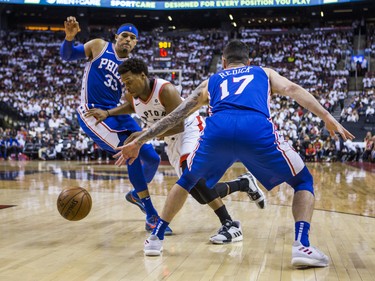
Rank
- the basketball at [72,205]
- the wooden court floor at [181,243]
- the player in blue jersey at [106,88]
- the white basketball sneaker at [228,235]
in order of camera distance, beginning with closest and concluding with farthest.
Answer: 1. the wooden court floor at [181,243]
2. the white basketball sneaker at [228,235]
3. the basketball at [72,205]
4. the player in blue jersey at [106,88]

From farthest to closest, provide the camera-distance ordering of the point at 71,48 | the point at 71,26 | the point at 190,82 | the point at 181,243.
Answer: the point at 190,82 < the point at 71,48 < the point at 71,26 < the point at 181,243

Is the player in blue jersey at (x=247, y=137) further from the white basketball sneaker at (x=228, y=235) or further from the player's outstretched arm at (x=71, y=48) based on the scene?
the player's outstretched arm at (x=71, y=48)

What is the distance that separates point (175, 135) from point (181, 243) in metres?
0.91

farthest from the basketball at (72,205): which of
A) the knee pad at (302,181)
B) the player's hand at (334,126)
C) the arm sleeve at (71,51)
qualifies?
the player's hand at (334,126)

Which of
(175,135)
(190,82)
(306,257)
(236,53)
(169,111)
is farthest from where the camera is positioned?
(190,82)

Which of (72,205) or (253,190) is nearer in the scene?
(72,205)

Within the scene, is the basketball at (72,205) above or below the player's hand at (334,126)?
below

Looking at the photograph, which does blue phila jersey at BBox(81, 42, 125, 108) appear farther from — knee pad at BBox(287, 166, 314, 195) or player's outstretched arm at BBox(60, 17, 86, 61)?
knee pad at BBox(287, 166, 314, 195)

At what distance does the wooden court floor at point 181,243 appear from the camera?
3.15 meters

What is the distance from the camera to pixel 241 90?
3449mm

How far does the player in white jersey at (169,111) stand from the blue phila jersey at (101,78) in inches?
15.4

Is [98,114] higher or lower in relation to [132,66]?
lower

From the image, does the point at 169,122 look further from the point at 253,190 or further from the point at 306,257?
the point at 253,190

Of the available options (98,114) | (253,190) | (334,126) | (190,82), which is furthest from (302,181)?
(190,82)
